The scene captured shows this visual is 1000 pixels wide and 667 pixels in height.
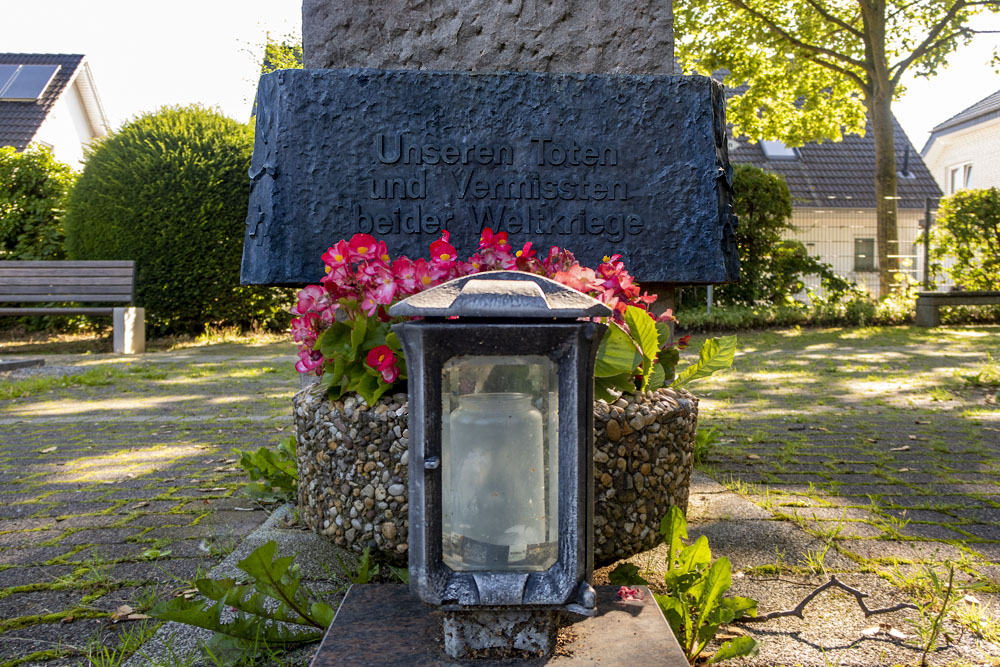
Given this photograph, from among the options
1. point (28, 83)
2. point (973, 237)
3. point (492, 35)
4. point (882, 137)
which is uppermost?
point (28, 83)

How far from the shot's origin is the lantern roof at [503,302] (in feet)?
3.96

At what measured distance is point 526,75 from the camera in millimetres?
2695

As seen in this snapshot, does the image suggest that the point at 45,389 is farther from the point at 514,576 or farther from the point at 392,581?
the point at 514,576

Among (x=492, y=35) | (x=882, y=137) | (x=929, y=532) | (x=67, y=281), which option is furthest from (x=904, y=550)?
(x=882, y=137)

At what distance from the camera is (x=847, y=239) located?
15.0 meters

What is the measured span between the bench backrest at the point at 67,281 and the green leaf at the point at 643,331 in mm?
8436

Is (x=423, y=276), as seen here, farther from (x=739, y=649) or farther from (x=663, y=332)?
(x=739, y=649)

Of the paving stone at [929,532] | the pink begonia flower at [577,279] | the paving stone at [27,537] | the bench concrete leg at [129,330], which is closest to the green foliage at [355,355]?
the pink begonia flower at [577,279]

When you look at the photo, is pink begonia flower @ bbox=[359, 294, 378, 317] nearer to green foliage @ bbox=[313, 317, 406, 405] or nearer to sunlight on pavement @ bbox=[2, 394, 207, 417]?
green foliage @ bbox=[313, 317, 406, 405]

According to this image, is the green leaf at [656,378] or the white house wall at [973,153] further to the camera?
the white house wall at [973,153]

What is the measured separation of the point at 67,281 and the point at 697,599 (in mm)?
9609

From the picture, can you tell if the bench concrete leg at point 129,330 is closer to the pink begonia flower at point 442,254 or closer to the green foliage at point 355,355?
the green foliage at point 355,355

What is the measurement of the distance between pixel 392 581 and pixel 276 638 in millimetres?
390

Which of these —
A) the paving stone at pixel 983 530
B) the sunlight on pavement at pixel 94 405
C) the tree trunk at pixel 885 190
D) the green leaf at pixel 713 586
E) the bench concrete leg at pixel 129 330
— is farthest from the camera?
the tree trunk at pixel 885 190
